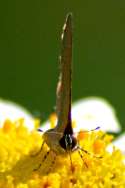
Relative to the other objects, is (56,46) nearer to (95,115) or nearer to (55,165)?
(95,115)

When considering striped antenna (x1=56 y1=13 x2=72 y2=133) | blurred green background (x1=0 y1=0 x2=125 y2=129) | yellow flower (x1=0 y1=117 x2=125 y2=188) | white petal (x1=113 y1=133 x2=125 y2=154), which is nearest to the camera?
striped antenna (x1=56 y1=13 x2=72 y2=133)

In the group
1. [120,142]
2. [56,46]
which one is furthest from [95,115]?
[56,46]

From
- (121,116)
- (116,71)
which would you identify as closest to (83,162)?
(121,116)

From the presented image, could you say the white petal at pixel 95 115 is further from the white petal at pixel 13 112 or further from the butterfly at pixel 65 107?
the butterfly at pixel 65 107

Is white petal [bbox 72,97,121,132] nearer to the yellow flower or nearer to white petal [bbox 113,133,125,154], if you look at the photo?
white petal [bbox 113,133,125,154]

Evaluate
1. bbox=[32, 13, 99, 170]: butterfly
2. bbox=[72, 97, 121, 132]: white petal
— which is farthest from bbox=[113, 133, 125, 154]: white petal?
bbox=[32, 13, 99, 170]: butterfly

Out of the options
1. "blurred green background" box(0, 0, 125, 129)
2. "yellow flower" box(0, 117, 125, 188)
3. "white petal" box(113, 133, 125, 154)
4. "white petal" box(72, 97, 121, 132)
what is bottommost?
"yellow flower" box(0, 117, 125, 188)

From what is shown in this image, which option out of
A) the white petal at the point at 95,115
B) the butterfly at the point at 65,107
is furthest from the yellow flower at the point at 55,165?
the white petal at the point at 95,115
